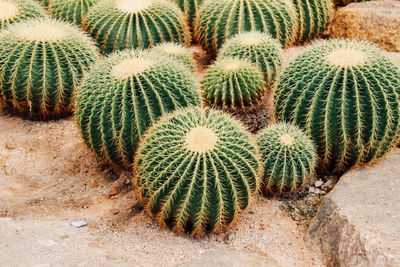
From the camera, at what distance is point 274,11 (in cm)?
625

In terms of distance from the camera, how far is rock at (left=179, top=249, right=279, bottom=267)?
3.51m

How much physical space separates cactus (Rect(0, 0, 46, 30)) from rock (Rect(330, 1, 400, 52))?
414 centimetres

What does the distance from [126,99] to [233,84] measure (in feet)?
4.64

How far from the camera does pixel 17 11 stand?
6105mm

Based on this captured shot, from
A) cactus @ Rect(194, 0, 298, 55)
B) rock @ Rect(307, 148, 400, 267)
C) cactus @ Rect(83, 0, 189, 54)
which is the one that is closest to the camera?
rock @ Rect(307, 148, 400, 267)

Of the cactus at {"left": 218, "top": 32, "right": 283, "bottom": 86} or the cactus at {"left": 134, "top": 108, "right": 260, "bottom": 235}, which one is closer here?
the cactus at {"left": 134, "top": 108, "right": 260, "bottom": 235}

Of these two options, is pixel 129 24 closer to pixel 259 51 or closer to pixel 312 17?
pixel 259 51

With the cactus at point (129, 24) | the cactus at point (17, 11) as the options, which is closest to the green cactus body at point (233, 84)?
the cactus at point (129, 24)

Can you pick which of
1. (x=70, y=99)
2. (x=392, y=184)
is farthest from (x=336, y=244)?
(x=70, y=99)

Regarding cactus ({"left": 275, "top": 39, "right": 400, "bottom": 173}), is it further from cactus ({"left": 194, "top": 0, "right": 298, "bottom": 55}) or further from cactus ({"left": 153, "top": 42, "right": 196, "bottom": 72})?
cactus ({"left": 194, "top": 0, "right": 298, "bottom": 55})

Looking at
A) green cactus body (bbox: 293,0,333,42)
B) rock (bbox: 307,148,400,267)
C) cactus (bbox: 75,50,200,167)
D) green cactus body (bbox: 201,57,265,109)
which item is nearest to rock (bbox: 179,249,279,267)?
rock (bbox: 307,148,400,267)

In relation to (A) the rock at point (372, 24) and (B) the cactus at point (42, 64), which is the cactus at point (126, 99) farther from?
(A) the rock at point (372, 24)

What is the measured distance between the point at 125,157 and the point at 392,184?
92.3 inches

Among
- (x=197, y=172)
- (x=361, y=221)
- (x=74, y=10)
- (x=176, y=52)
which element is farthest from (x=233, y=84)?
(x=74, y=10)
